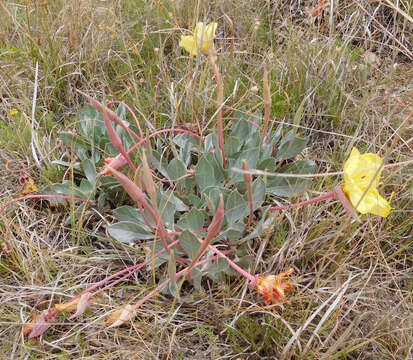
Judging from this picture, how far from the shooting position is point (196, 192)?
1542 millimetres

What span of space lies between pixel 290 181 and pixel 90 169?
2.31ft

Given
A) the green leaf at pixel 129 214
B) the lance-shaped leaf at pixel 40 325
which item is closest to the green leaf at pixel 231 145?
the green leaf at pixel 129 214

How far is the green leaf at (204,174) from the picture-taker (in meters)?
1.37

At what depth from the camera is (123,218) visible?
1376mm

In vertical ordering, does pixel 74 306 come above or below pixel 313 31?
below

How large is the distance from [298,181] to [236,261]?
36 cm

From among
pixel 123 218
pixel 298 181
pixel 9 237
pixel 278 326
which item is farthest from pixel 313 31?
pixel 9 237

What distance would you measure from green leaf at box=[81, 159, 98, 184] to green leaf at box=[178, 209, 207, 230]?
1.34 feet

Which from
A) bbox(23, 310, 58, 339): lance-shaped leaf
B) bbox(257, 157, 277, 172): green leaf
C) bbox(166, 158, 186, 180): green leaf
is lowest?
bbox(23, 310, 58, 339): lance-shaped leaf

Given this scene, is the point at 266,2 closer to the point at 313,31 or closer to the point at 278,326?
the point at 313,31

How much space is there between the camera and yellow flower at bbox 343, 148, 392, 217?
1.12 metres

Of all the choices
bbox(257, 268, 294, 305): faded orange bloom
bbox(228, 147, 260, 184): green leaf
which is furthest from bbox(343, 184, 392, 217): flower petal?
bbox(228, 147, 260, 184): green leaf

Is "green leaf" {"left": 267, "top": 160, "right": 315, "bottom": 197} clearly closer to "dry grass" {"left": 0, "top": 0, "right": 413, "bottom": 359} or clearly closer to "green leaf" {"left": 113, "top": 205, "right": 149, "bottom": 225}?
"dry grass" {"left": 0, "top": 0, "right": 413, "bottom": 359}

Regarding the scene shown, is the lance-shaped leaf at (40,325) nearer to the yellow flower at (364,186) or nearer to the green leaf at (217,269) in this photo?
the green leaf at (217,269)
